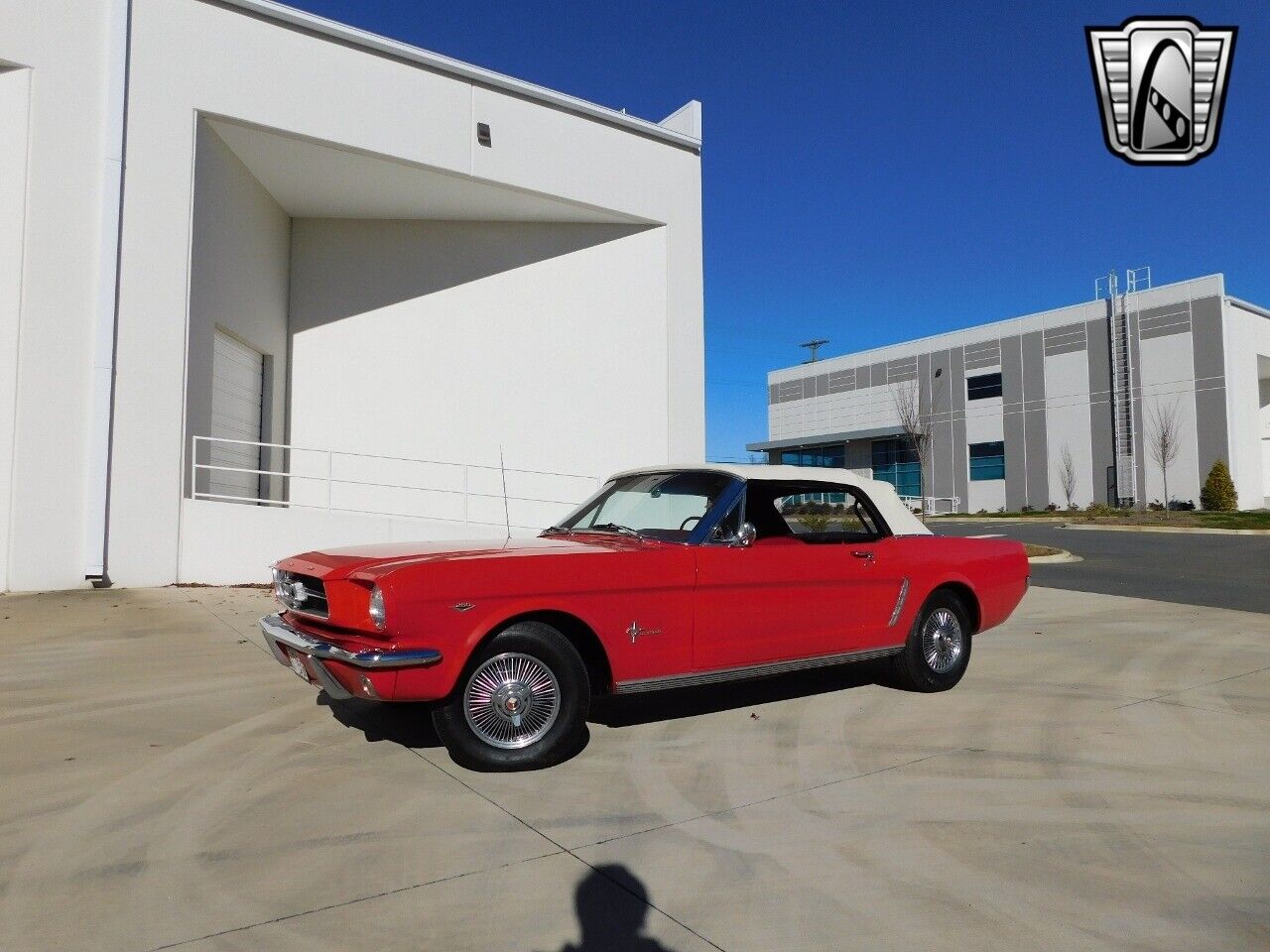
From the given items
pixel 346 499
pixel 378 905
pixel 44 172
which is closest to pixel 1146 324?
pixel 346 499

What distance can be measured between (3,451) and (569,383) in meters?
8.05

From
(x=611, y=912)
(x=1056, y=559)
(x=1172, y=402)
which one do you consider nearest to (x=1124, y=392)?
(x=1172, y=402)

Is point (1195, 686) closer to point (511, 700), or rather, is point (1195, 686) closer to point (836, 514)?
point (836, 514)

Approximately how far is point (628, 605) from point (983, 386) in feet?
138

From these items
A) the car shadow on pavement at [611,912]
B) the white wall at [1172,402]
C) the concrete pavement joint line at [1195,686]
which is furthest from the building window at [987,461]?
the car shadow on pavement at [611,912]

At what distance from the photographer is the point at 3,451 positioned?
31.2 ft

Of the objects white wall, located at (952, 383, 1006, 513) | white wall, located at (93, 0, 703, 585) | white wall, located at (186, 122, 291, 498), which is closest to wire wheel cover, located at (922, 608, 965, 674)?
white wall, located at (93, 0, 703, 585)

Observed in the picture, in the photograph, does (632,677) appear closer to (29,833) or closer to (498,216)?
(29,833)

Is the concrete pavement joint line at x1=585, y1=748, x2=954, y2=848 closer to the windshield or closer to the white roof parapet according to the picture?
the windshield

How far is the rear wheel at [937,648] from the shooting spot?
18.1 feet

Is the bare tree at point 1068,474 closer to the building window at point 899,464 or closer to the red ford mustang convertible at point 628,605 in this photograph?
the building window at point 899,464

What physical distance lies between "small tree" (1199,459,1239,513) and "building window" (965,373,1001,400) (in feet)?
33.2

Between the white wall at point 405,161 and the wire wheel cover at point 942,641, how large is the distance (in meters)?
8.78

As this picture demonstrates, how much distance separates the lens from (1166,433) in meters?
34.9
